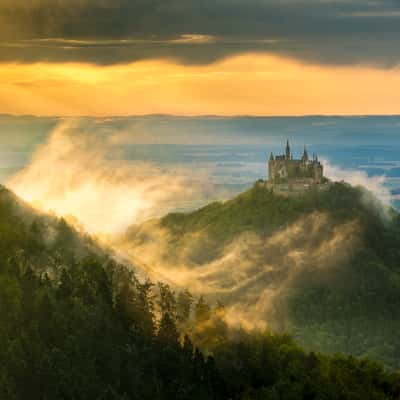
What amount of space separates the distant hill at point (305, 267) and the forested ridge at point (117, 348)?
8875cm

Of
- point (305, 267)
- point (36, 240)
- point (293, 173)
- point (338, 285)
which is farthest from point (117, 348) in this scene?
point (293, 173)

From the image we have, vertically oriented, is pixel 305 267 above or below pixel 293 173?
below

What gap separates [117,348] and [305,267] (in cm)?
13949

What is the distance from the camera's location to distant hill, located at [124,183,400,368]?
169 metres

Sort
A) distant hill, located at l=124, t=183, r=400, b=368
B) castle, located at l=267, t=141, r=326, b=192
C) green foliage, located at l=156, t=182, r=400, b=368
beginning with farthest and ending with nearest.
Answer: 1. castle, located at l=267, t=141, r=326, b=192
2. distant hill, located at l=124, t=183, r=400, b=368
3. green foliage, located at l=156, t=182, r=400, b=368

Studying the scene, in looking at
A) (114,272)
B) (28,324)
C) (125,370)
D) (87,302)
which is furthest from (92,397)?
(114,272)

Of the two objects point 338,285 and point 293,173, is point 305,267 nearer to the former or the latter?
point 338,285

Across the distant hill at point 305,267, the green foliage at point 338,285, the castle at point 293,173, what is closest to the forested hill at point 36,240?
the green foliage at point 338,285

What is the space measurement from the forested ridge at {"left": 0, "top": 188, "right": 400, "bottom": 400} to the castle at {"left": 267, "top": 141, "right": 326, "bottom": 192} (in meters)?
116

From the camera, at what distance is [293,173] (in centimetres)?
19262

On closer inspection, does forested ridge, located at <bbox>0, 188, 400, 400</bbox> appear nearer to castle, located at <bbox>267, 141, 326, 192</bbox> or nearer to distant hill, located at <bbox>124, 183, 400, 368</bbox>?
distant hill, located at <bbox>124, 183, 400, 368</bbox>

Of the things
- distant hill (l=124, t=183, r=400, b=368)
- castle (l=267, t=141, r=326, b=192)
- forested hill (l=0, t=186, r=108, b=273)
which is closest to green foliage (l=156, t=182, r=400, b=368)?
distant hill (l=124, t=183, r=400, b=368)

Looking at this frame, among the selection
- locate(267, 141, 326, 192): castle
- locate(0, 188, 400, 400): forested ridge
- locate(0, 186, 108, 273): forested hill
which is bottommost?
locate(0, 188, 400, 400): forested ridge

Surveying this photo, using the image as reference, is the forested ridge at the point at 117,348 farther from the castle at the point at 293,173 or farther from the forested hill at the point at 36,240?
the castle at the point at 293,173
